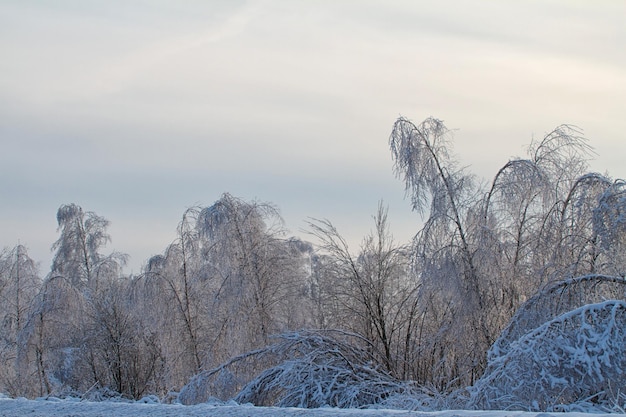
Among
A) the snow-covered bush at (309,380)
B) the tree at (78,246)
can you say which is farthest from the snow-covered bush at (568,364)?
the tree at (78,246)

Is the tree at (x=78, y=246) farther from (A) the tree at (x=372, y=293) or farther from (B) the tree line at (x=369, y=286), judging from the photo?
(A) the tree at (x=372, y=293)

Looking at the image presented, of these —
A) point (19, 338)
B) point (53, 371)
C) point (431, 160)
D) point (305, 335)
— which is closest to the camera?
point (305, 335)

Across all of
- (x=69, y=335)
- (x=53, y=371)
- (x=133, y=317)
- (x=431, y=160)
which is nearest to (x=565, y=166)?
(x=431, y=160)

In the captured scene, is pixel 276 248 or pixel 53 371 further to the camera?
pixel 53 371

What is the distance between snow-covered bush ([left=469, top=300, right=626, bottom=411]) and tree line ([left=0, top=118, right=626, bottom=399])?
1.62m

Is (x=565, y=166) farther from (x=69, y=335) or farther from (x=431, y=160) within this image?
(x=69, y=335)

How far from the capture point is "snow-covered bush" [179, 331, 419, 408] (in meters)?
12.6

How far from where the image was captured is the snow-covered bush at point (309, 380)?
12625 mm

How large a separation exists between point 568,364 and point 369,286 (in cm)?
812

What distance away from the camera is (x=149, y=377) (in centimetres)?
2617

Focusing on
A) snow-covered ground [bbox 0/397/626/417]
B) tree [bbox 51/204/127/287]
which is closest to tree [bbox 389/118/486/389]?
snow-covered ground [bbox 0/397/626/417]

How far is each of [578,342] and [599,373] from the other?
528 mm

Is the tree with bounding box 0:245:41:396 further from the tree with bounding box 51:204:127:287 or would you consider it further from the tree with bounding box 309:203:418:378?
the tree with bounding box 309:203:418:378

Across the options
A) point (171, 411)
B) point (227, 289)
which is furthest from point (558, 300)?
point (227, 289)
